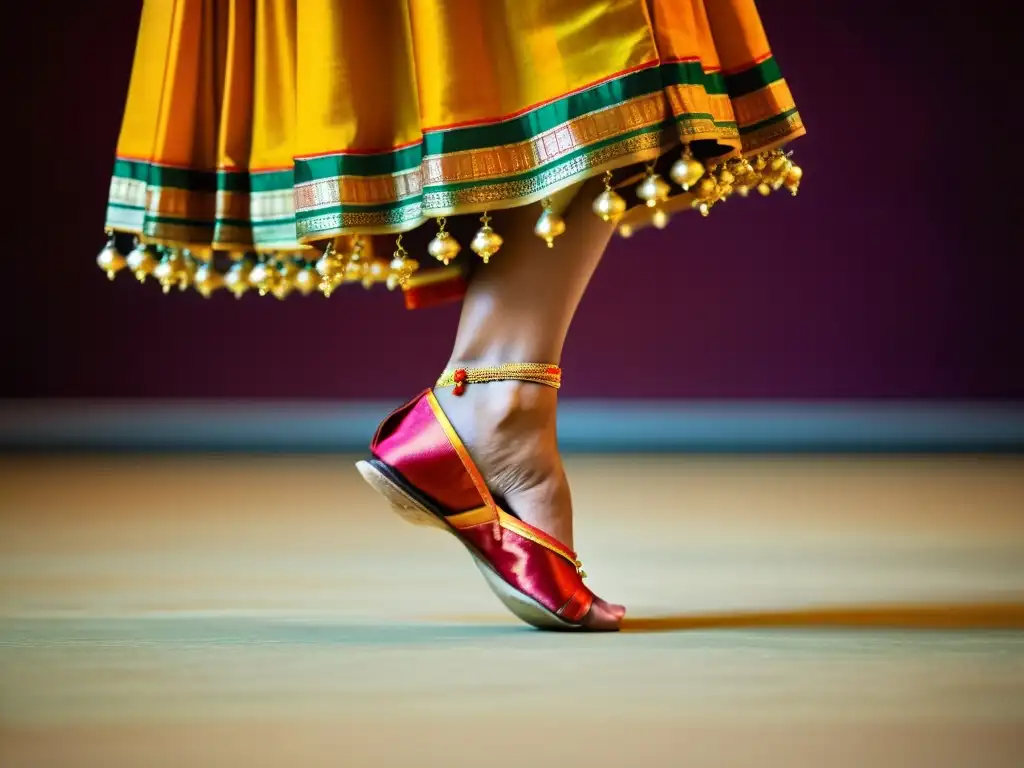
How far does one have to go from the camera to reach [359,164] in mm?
914

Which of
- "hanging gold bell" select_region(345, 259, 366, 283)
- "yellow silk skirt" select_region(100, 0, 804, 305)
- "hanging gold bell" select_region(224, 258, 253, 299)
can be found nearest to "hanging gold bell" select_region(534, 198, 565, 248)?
"yellow silk skirt" select_region(100, 0, 804, 305)

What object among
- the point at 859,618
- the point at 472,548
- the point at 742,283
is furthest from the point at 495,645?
the point at 742,283

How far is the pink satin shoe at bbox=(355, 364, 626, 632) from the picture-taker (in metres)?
0.93

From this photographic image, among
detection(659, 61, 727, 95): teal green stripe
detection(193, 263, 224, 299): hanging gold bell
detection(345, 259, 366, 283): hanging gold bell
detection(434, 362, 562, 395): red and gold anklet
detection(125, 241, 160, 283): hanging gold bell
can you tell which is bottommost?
detection(434, 362, 562, 395): red and gold anklet

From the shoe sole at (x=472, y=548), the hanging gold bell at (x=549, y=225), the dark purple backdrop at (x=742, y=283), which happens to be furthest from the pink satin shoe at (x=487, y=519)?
the dark purple backdrop at (x=742, y=283)

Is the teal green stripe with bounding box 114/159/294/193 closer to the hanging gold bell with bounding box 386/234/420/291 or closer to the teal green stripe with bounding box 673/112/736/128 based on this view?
the hanging gold bell with bounding box 386/234/420/291

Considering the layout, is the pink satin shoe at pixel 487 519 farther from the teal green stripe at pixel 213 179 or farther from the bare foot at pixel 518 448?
the teal green stripe at pixel 213 179

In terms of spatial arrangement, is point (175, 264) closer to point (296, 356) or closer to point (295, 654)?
point (295, 654)

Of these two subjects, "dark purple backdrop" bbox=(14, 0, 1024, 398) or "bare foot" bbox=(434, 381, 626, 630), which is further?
"dark purple backdrop" bbox=(14, 0, 1024, 398)

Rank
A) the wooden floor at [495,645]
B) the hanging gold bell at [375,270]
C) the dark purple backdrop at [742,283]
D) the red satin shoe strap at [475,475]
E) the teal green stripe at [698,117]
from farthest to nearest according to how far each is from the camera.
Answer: the dark purple backdrop at [742,283]
the hanging gold bell at [375,270]
the red satin shoe strap at [475,475]
the teal green stripe at [698,117]
the wooden floor at [495,645]

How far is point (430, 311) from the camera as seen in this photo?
12.3ft

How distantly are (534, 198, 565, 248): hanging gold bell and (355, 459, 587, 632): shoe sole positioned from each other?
0.66 feet

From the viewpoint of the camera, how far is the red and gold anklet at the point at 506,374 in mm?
940

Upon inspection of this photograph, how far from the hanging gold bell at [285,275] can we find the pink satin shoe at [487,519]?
209mm
